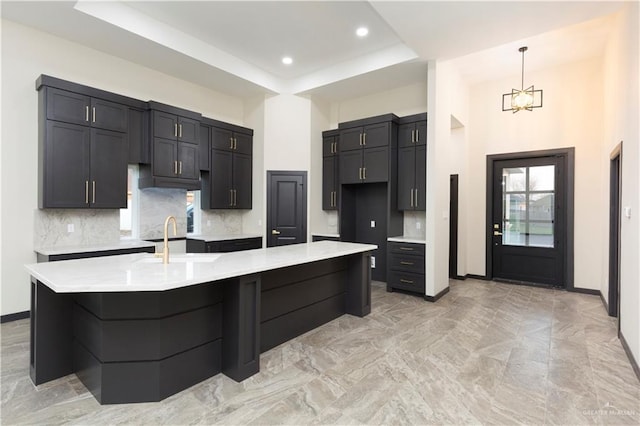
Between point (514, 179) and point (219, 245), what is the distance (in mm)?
5269

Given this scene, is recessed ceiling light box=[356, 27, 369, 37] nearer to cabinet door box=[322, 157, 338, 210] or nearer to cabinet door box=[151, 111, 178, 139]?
cabinet door box=[322, 157, 338, 210]

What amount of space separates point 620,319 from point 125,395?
15.0 feet

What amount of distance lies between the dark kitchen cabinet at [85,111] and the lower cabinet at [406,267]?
14.1ft

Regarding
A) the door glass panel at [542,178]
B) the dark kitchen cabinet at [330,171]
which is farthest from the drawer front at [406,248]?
the door glass panel at [542,178]

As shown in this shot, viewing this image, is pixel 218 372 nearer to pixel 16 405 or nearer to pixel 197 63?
pixel 16 405

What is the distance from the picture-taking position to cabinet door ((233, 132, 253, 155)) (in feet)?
19.7

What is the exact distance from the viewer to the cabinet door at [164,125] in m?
4.72

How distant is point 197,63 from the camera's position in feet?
15.8

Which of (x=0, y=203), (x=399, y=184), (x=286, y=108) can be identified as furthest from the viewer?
(x=286, y=108)

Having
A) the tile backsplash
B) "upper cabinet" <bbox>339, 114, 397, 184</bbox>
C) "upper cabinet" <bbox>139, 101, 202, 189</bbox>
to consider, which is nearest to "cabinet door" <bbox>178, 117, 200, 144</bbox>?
"upper cabinet" <bbox>139, 101, 202, 189</bbox>

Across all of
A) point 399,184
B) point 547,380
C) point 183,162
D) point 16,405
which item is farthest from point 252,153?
point 547,380

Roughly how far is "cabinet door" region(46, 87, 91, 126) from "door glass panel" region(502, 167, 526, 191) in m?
6.56

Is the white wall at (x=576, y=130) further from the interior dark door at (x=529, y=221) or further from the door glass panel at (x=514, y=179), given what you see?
the door glass panel at (x=514, y=179)

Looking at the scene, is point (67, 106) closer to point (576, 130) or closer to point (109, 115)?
point (109, 115)
